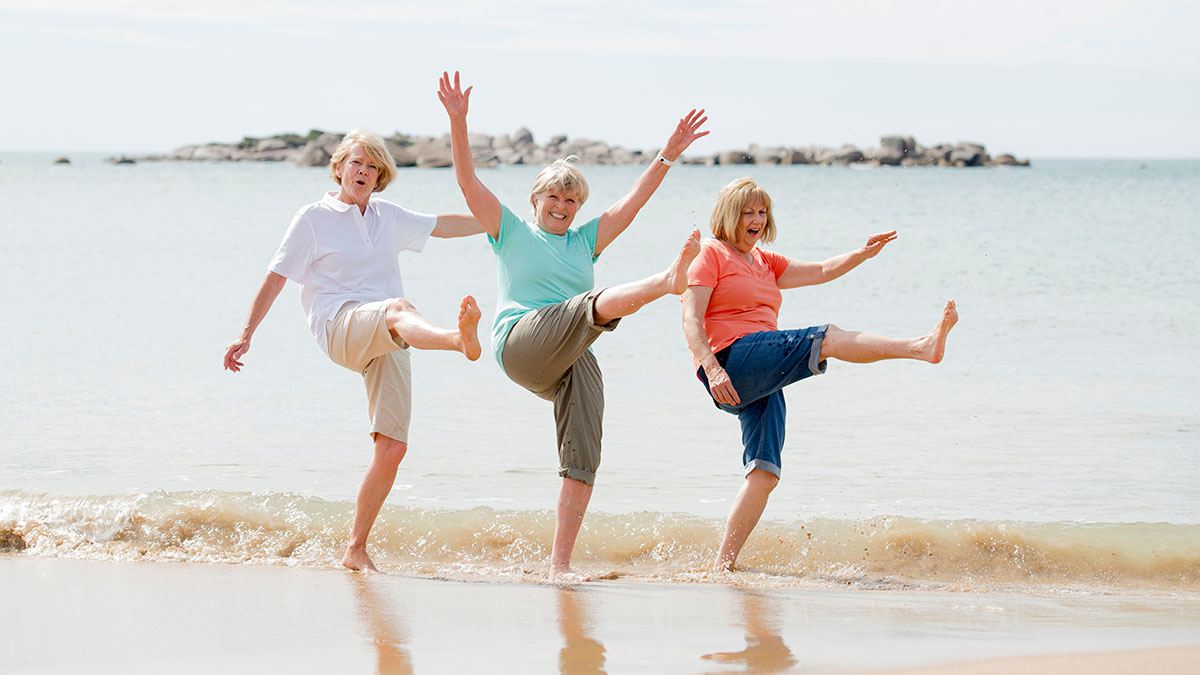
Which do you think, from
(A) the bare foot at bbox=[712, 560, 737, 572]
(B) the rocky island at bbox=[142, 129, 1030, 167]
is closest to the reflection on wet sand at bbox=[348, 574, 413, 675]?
(A) the bare foot at bbox=[712, 560, 737, 572]

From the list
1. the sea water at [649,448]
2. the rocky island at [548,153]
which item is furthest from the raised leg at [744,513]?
the rocky island at [548,153]

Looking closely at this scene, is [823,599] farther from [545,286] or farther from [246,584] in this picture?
[246,584]

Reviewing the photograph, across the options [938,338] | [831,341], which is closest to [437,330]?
[831,341]

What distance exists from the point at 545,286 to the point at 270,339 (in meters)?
8.67

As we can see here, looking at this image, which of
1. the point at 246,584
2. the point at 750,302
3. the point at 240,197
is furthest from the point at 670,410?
the point at 240,197

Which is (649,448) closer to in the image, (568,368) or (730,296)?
(730,296)

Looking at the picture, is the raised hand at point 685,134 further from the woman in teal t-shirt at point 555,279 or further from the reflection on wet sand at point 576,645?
the reflection on wet sand at point 576,645

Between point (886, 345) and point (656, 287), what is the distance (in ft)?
3.45

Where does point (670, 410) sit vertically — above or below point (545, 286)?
below

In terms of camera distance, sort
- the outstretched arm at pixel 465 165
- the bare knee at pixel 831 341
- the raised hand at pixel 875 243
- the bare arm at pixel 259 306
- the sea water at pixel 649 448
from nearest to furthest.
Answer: the bare knee at pixel 831 341 → the outstretched arm at pixel 465 165 → the bare arm at pixel 259 306 → the raised hand at pixel 875 243 → the sea water at pixel 649 448

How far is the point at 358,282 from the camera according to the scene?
546 centimetres

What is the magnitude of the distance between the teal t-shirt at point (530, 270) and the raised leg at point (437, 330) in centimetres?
43

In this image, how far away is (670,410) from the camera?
955cm

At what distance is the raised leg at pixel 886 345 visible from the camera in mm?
4793
